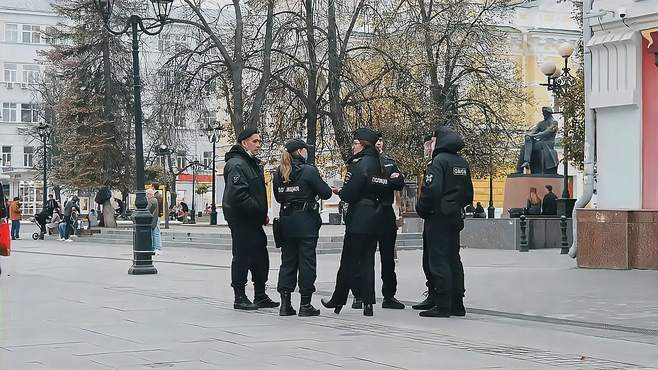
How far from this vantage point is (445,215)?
12.7 metres

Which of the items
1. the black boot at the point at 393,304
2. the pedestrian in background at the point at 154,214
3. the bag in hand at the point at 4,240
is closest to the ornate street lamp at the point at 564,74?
the pedestrian in background at the point at 154,214

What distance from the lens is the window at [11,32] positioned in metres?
90.2

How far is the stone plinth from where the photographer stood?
18641mm

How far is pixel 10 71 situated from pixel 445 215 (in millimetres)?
82471

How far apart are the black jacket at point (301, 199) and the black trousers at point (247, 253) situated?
2.27ft

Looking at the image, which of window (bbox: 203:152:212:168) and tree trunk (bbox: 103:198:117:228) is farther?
window (bbox: 203:152:212:168)

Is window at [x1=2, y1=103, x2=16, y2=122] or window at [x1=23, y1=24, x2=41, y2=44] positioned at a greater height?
window at [x1=23, y1=24, x2=41, y2=44]

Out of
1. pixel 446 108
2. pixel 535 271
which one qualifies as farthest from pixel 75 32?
pixel 535 271

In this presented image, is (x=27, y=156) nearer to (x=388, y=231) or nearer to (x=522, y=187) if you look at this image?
(x=522, y=187)

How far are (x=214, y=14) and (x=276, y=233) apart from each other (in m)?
33.2

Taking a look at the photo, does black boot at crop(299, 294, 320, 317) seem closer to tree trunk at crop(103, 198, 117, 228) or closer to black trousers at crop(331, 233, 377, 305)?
black trousers at crop(331, 233, 377, 305)

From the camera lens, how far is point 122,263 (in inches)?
990

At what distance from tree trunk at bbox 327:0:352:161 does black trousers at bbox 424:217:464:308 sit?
73.2 feet

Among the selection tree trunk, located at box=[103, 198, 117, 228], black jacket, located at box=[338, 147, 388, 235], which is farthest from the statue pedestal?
tree trunk, located at box=[103, 198, 117, 228]
